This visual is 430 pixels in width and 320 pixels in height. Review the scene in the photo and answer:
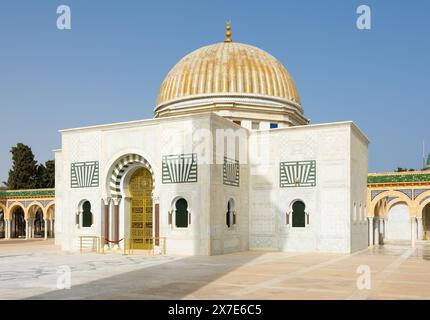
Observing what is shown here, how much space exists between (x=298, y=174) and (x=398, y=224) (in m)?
15.1

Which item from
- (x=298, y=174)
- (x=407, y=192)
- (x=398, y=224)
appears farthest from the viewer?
(x=398, y=224)

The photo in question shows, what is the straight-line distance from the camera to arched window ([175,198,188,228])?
16047mm

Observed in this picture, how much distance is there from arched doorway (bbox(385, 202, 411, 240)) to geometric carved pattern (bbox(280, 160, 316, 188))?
14.2 meters

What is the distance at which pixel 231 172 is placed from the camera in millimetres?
17125

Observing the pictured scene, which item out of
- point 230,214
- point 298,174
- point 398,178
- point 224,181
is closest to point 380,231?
Answer: point 398,178

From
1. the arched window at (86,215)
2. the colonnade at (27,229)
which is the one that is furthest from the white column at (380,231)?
the colonnade at (27,229)

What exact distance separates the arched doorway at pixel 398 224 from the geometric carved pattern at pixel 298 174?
14.2 metres

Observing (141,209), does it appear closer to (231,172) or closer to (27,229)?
(231,172)

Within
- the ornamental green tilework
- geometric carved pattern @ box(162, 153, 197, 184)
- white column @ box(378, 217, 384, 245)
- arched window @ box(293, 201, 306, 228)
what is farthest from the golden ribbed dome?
white column @ box(378, 217, 384, 245)

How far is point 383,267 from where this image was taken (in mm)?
11922

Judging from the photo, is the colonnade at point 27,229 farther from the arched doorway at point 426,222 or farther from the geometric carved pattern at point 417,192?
the arched doorway at point 426,222

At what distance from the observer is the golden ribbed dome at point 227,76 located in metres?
21.0

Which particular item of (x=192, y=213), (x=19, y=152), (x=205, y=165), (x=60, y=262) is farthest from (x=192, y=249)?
(x=19, y=152)

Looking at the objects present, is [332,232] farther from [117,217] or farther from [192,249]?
[117,217]
